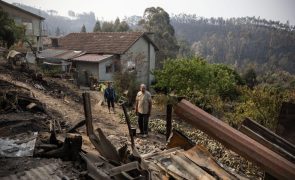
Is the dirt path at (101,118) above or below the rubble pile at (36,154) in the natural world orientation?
below

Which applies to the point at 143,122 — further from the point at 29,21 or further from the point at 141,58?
the point at 29,21

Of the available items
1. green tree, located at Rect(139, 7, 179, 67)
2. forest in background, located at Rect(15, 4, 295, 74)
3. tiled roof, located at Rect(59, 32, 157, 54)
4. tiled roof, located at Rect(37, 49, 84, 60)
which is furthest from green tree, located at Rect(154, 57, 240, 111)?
forest in background, located at Rect(15, 4, 295, 74)

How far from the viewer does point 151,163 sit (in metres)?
4.48

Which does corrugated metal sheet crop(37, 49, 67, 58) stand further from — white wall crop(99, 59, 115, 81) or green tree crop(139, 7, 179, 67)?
green tree crop(139, 7, 179, 67)

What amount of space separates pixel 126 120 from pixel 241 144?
2598mm

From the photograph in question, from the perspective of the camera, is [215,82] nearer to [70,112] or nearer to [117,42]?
[70,112]

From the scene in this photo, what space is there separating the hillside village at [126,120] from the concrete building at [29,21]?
0.37 ft

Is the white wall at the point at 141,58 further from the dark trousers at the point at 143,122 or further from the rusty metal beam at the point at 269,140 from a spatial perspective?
the rusty metal beam at the point at 269,140

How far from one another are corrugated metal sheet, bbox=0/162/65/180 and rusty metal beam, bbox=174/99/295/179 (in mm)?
1799

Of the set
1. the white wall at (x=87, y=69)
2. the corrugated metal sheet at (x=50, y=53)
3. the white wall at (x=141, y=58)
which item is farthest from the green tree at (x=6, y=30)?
the white wall at (x=141, y=58)

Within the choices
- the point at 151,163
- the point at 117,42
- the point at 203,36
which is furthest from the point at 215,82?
the point at 203,36

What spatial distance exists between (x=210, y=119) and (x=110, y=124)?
27.8 feet

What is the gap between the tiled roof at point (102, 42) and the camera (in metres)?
28.4

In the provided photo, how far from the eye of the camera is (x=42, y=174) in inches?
157
